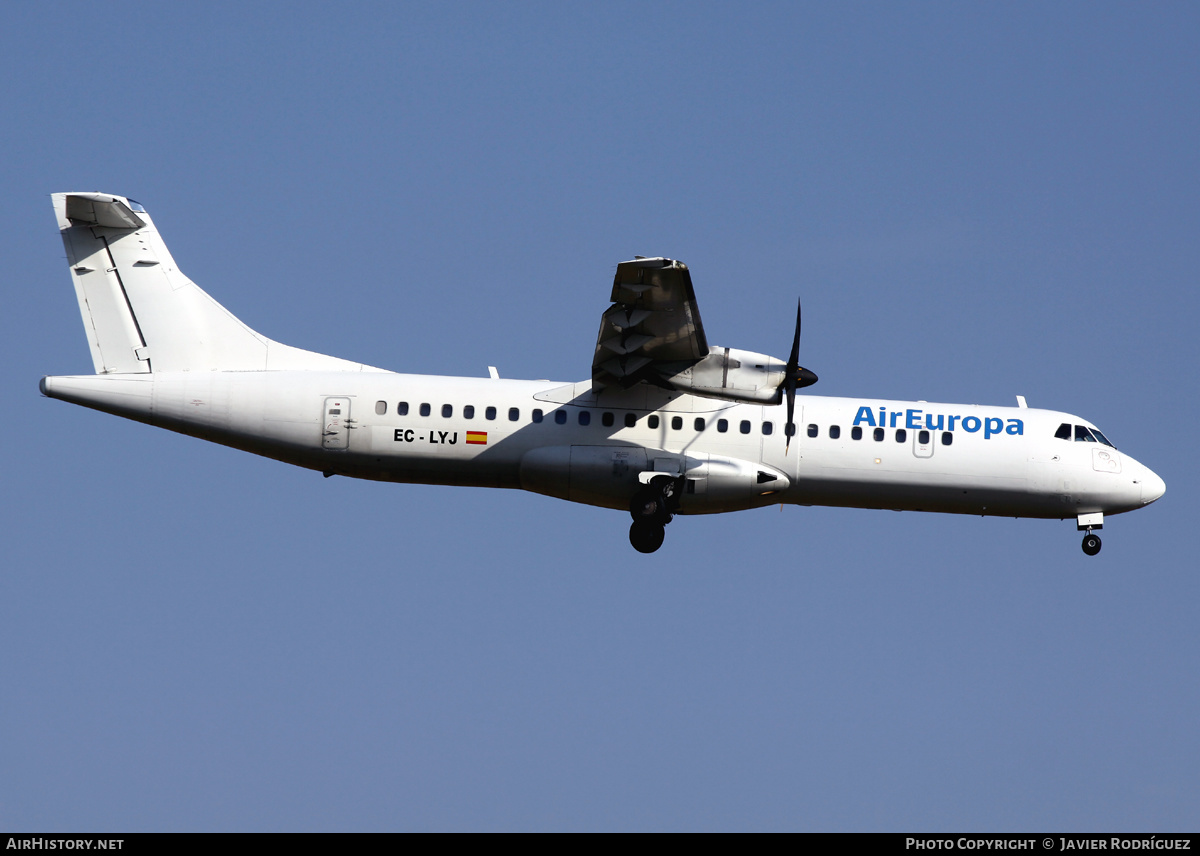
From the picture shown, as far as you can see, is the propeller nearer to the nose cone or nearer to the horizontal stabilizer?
the nose cone

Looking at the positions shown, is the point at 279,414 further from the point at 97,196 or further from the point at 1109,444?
the point at 1109,444

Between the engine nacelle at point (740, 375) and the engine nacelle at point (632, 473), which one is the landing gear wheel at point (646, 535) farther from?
the engine nacelle at point (740, 375)

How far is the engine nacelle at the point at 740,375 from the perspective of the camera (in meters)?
23.7

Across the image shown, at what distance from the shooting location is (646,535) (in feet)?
82.7

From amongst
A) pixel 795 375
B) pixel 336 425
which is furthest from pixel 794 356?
pixel 336 425

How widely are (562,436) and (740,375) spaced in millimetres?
3854

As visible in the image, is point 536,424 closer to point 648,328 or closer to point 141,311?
point 648,328

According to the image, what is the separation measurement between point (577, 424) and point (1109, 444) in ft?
37.3

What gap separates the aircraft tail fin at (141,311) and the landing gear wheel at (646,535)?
643cm

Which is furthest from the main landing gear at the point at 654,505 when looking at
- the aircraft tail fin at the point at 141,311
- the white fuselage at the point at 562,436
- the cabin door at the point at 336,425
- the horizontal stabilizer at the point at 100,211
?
the horizontal stabilizer at the point at 100,211

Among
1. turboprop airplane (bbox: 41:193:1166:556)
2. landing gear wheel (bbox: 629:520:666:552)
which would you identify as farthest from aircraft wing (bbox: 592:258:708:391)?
landing gear wheel (bbox: 629:520:666:552)

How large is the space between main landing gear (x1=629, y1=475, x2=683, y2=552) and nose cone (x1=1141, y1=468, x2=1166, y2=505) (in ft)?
32.6

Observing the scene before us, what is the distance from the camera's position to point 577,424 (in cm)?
2541
